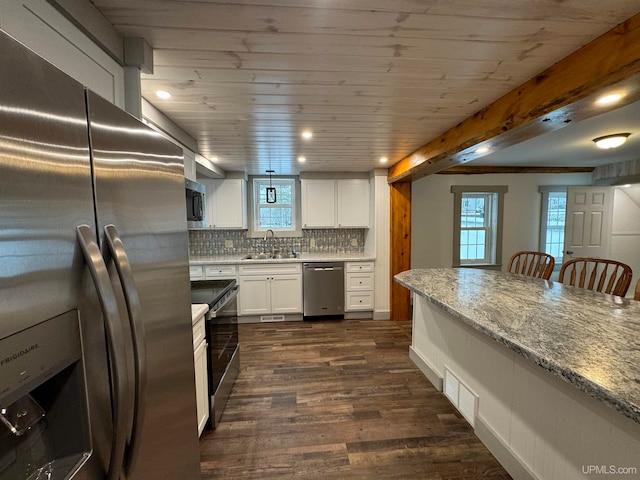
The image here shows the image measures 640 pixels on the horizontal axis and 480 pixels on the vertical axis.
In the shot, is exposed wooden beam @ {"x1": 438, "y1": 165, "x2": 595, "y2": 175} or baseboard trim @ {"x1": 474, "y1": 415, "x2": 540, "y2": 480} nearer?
baseboard trim @ {"x1": 474, "y1": 415, "x2": 540, "y2": 480}

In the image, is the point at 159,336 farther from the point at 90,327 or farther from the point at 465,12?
the point at 465,12

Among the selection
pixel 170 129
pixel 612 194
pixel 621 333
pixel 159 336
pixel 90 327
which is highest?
pixel 170 129

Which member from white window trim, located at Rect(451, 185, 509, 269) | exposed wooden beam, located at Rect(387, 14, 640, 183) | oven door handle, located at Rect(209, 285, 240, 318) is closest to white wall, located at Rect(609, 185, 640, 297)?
white window trim, located at Rect(451, 185, 509, 269)

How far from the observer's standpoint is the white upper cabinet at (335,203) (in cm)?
436

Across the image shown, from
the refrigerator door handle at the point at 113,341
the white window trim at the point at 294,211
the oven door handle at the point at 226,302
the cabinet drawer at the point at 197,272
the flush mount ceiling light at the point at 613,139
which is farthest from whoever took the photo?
the white window trim at the point at 294,211

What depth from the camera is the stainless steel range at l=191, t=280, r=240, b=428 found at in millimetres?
1979

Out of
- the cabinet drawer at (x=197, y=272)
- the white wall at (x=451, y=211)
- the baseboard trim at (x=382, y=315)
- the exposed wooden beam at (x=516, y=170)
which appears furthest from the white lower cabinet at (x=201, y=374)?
the exposed wooden beam at (x=516, y=170)

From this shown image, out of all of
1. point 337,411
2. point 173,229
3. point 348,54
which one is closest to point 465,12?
point 348,54

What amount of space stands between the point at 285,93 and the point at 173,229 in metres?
1.16

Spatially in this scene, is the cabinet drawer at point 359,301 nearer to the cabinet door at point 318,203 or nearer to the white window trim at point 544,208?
the cabinet door at point 318,203

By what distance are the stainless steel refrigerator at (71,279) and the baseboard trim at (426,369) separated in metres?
2.20

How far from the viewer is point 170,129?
2152 millimetres

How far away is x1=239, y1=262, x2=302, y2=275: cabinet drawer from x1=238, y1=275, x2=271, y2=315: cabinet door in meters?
0.07

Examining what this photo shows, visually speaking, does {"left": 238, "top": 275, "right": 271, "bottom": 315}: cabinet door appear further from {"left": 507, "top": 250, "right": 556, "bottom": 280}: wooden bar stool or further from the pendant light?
{"left": 507, "top": 250, "right": 556, "bottom": 280}: wooden bar stool
